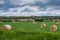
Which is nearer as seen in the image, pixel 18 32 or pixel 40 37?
pixel 40 37

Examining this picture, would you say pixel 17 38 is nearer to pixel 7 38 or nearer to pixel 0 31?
pixel 7 38

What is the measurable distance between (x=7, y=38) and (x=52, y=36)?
2.29 m

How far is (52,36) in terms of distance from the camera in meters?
12.9

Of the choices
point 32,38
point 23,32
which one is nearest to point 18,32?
point 23,32

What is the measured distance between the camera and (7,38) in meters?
12.9

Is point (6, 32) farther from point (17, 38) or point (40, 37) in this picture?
point (40, 37)

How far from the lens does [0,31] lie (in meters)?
13.7

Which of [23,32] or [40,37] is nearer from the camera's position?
[40,37]

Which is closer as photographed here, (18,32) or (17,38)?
(17,38)

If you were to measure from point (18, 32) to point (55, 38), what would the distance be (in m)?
2.05

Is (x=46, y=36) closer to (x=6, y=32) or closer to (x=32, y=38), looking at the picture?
(x=32, y=38)

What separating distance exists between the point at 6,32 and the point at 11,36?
53cm

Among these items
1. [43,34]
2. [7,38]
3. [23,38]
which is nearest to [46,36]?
[43,34]

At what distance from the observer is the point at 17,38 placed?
1270cm
